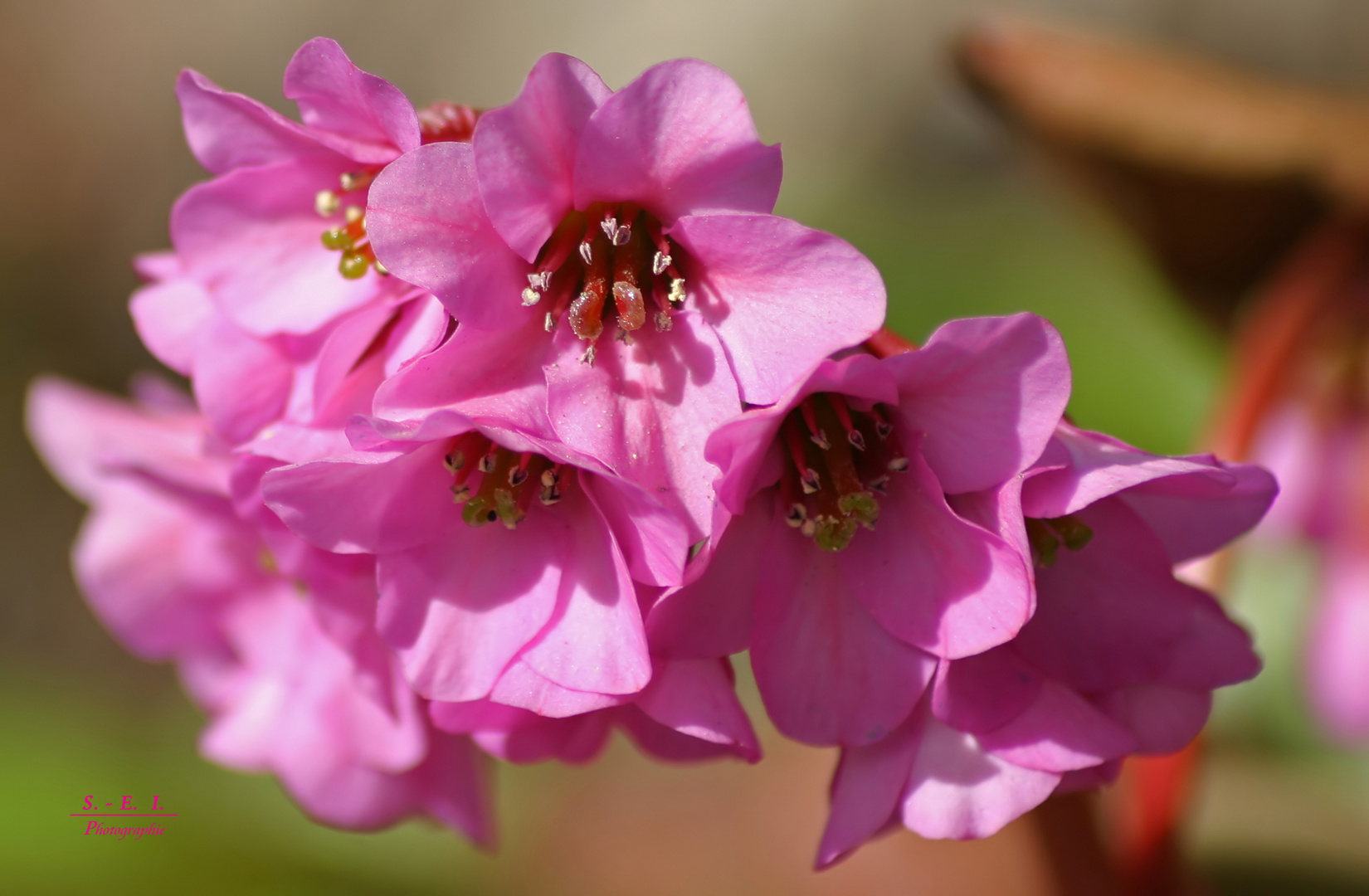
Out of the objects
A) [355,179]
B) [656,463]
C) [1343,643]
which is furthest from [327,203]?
Answer: [1343,643]

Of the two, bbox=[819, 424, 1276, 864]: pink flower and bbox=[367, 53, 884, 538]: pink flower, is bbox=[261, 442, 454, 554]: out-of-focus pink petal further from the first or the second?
bbox=[819, 424, 1276, 864]: pink flower

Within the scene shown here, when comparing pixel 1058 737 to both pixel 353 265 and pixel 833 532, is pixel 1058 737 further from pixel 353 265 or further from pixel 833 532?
pixel 353 265

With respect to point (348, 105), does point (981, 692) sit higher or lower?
A: lower

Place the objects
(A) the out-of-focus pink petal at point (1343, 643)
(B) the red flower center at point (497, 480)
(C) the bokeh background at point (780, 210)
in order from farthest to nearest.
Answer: (C) the bokeh background at point (780, 210)
(A) the out-of-focus pink petal at point (1343, 643)
(B) the red flower center at point (497, 480)

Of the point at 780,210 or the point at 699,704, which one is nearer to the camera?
the point at 699,704

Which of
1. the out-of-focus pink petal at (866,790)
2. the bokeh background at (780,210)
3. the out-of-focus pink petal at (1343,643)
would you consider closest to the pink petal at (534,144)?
the out-of-focus pink petal at (866,790)

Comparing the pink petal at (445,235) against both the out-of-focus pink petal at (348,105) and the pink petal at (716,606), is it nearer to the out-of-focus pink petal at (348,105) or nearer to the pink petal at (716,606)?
the out-of-focus pink petal at (348,105)

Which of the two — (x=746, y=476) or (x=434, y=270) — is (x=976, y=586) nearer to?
(x=746, y=476)

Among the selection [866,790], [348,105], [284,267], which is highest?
[348,105]
